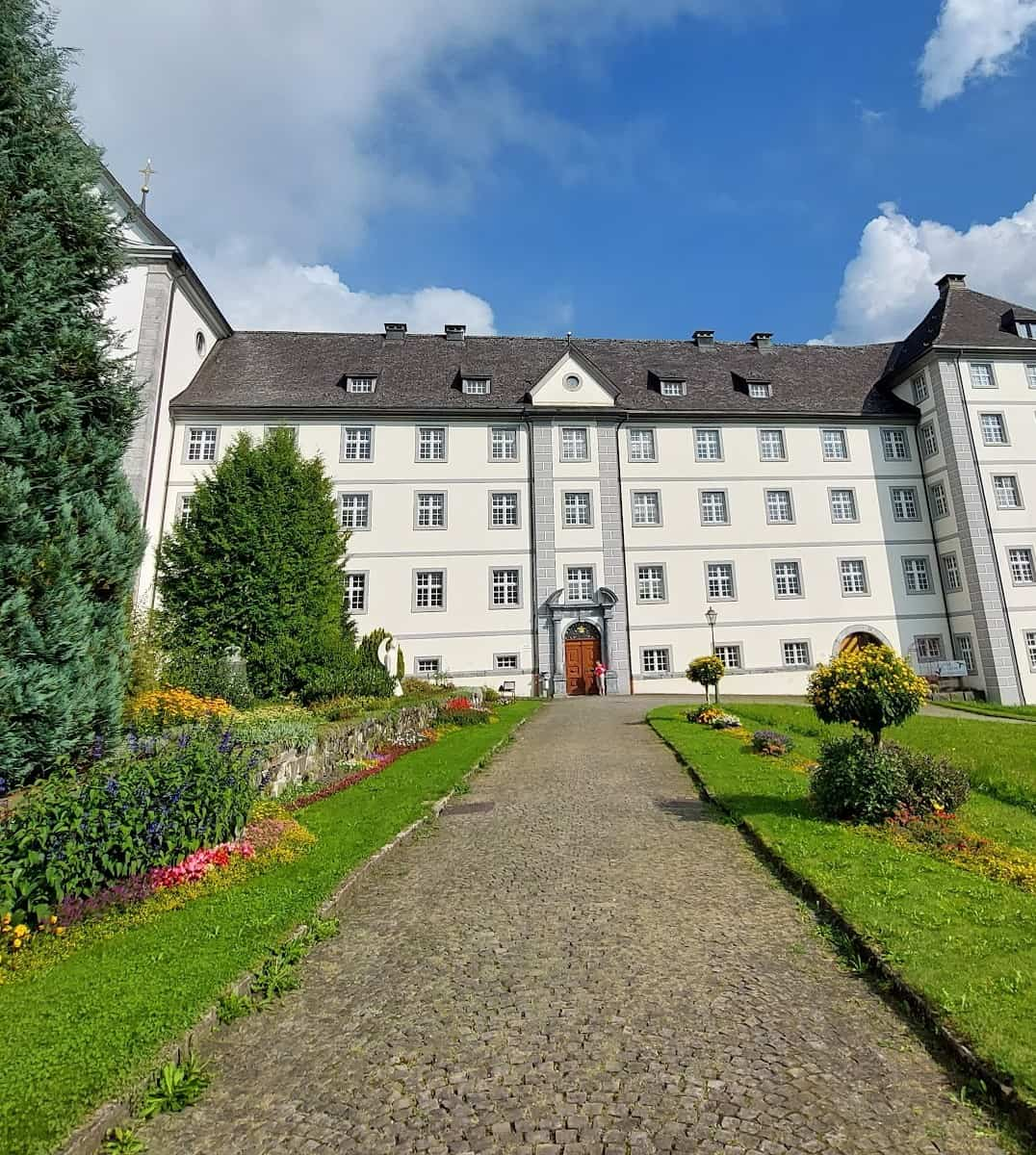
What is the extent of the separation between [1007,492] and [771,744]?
23126 millimetres

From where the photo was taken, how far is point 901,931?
456cm

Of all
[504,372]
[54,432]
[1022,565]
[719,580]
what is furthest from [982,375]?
[54,432]

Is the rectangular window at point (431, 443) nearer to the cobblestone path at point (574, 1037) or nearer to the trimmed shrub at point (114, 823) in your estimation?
the trimmed shrub at point (114, 823)

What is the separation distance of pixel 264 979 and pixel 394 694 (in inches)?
643

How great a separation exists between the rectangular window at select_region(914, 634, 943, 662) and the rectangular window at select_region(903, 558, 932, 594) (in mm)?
2051

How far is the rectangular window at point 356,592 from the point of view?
26.2m

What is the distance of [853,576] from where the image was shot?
28.2 m

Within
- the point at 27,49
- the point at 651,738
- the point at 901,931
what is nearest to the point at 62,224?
the point at 27,49

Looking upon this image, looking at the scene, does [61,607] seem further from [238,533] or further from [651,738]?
[238,533]

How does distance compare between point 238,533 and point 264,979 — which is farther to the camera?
point 238,533

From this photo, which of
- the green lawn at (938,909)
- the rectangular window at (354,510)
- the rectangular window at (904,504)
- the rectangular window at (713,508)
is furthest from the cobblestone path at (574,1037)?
the rectangular window at (904,504)

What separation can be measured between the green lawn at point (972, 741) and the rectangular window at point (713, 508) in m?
10.3

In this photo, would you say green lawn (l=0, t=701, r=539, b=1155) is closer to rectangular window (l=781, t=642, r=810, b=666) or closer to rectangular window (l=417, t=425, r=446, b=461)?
rectangular window (l=417, t=425, r=446, b=461)

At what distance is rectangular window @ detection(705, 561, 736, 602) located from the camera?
2766 centimetres
